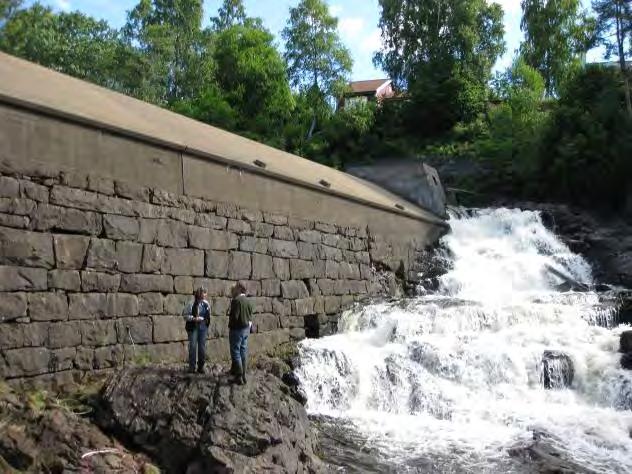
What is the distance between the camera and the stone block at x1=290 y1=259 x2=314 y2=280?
11750 mm

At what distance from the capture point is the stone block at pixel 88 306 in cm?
754

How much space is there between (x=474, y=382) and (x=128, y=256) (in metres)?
5.77

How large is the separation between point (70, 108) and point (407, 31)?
27.9 m

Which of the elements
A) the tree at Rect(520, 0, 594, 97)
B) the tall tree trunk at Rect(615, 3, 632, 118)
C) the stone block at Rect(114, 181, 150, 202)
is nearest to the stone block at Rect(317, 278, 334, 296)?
the stone block at Rect(114, 181, 150, 202)

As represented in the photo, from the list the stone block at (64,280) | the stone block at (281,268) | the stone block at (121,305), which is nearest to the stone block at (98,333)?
the stone block at (121,305)

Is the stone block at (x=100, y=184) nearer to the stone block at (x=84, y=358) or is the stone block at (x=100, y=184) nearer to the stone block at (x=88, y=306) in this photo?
the stone block at (x=88, y=306)

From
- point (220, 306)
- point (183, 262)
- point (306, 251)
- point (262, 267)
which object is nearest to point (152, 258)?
point (183, 262)

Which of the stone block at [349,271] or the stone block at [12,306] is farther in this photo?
the stone block at [349,271]

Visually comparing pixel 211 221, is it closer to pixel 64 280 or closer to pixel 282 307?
pixel 282 307

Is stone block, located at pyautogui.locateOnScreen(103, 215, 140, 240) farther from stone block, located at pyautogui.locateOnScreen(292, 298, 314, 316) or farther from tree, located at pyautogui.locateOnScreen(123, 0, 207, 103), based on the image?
tree, located at pyautogui.locateOnScreen(123, 0, 207, 103)

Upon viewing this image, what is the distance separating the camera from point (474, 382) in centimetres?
968

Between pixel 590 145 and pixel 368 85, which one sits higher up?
pixel 368 85

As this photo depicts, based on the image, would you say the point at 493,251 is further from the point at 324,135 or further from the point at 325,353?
the point at 324,135

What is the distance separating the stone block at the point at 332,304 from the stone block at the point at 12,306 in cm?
664
